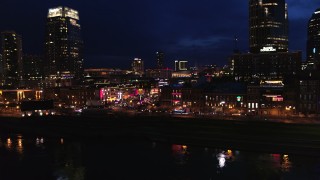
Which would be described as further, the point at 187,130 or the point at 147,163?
the point at 187,130

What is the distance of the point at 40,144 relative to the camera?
2616 inches

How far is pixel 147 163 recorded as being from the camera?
48.8 metres

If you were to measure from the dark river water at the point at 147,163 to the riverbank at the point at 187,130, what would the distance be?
104 inches

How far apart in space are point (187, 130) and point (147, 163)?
22231mm

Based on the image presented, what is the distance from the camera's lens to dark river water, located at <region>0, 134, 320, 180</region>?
4272 cm

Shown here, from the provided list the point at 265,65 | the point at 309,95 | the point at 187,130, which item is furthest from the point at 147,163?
A: the point at 265,65

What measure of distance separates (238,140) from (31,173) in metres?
33.8

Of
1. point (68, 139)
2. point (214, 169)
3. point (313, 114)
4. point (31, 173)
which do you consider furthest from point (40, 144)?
point (313, 114)

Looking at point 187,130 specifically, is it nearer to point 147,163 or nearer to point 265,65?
point 147,163

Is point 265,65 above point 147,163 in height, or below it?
above

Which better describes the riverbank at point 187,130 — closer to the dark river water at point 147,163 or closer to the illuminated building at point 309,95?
the dark river water at point 147,163

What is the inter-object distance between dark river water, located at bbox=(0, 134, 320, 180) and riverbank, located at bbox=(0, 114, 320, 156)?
8.68 ft

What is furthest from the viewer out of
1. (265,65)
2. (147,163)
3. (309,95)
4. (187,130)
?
(265,65)

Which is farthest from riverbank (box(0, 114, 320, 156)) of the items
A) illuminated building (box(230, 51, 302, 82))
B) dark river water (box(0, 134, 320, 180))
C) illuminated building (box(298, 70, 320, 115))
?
illuminated building (box(230, 51, 302, 82))
